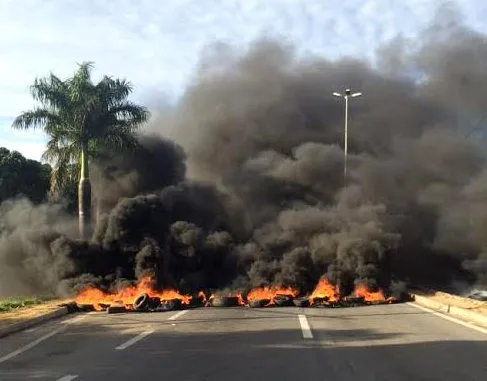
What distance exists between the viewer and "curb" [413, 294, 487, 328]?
12.8 m

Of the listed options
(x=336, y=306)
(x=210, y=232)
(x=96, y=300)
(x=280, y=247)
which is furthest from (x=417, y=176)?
(x=96, y=300)

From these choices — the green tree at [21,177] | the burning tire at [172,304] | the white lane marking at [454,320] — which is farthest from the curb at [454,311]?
the green tree at [21,177]

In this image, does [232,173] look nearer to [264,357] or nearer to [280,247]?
[280,247]

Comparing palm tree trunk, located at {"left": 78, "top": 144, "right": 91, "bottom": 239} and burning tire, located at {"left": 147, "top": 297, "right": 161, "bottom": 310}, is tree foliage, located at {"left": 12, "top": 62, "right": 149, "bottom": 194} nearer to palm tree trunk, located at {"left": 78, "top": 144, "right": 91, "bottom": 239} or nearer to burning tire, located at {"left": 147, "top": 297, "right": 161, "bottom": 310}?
palm tree trunk, located at {"left": 78, "top": 144, "right": 91, "bottom": 239}

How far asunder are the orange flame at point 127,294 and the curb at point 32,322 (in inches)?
103

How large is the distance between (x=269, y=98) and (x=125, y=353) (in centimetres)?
2446

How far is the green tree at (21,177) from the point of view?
110 feet

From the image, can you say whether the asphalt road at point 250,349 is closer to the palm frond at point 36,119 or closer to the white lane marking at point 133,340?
the white lane marking at point 133,340

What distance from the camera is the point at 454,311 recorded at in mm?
14820

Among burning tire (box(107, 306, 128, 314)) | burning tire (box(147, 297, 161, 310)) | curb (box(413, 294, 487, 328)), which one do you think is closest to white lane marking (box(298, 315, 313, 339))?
curb (box(413, 294, 487, 328))

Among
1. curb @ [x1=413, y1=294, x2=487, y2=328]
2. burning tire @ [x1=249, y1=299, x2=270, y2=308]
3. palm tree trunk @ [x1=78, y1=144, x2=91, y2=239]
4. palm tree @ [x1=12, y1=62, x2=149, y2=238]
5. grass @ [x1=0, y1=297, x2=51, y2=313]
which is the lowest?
grass @ [x1=0, y1=297, x2=51, y2=313]

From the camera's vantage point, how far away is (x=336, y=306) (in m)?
17.8

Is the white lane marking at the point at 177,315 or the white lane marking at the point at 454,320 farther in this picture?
the white lane marking at the point at 177,315

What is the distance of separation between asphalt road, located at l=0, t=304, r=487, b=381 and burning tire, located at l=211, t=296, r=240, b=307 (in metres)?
3.07
